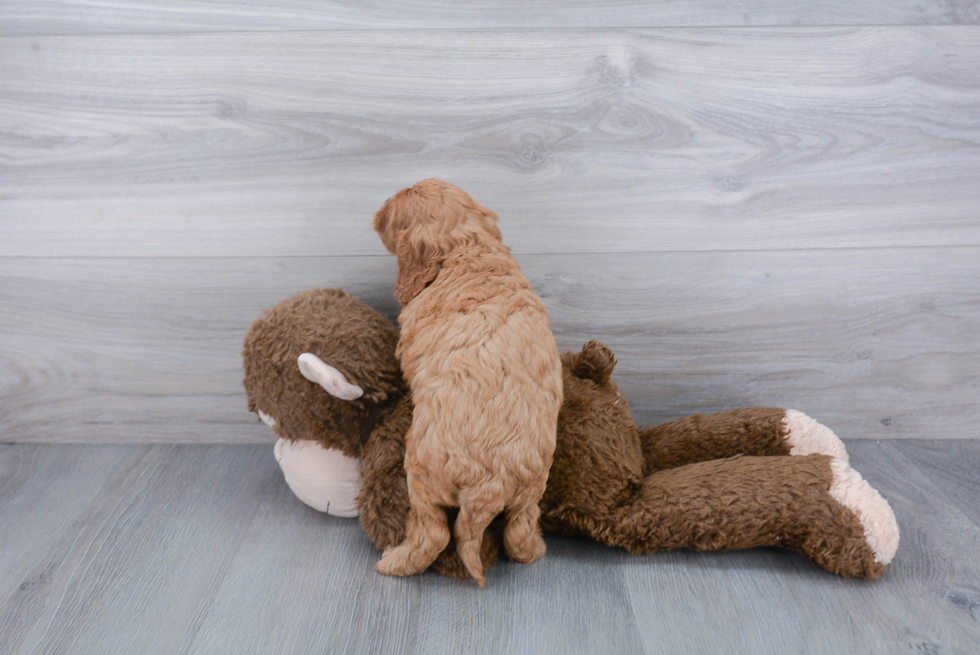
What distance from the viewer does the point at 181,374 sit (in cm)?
122

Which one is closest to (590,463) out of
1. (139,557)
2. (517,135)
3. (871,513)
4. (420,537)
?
(420,537)

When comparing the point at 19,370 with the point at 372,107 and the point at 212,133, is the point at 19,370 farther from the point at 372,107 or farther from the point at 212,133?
the point at 372,107

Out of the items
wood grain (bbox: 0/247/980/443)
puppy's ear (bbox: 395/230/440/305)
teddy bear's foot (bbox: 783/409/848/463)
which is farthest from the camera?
wood grain (bbox: 0/247/980/443)

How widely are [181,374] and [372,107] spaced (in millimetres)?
583

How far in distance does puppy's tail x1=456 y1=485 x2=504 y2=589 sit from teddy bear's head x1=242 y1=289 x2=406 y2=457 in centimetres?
21

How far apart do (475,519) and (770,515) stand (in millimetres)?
384

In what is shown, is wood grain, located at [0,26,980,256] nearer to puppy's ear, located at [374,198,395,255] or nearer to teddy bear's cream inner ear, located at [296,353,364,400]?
puppy's ear, located at [374,198,395,255]

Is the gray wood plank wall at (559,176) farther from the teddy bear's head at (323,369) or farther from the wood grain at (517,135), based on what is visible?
the teddy bear's head at (323,369)

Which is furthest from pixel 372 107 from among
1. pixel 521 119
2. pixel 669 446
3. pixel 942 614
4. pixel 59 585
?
pixel 942 614

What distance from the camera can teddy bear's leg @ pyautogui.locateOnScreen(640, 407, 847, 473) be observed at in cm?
103

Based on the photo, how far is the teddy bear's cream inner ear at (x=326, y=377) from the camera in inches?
35.3

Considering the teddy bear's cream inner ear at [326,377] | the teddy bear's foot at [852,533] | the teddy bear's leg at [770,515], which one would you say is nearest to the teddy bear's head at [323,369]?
the teddy bear's cream inner ear at [326,377]

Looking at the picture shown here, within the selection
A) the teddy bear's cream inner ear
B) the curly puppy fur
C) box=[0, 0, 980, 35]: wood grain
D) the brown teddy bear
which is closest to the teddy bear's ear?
the brown teddy bear

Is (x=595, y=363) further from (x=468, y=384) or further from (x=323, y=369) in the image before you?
(x=323, y=369)
